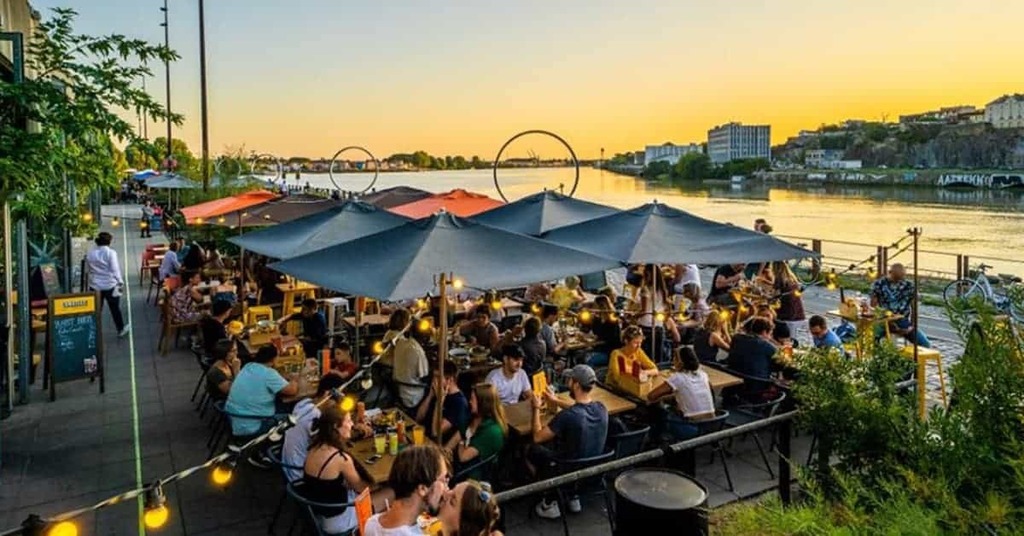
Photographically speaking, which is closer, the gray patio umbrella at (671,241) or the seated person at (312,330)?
the gray patio umbrella at (671,241)

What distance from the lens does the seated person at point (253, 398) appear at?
18.7 ft

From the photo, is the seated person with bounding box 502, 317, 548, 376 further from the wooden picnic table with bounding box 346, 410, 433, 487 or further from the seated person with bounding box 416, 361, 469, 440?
the wooden picnic table with bounding box 346, 410, 433, 487

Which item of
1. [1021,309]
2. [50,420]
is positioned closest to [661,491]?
[1021,309]

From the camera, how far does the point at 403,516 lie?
326 cm

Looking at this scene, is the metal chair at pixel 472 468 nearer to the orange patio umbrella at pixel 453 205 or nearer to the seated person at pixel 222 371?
the seated person at pixel 222 371

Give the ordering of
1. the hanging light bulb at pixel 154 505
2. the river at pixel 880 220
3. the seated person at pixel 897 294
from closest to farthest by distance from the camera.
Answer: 1. the hanging light bulb at pixel 154 505
2. the seated person at pixel 897 294
3. the river at pixel 880 220

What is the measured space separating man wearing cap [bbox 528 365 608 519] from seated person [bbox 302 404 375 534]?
1.54m

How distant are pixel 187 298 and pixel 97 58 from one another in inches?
205

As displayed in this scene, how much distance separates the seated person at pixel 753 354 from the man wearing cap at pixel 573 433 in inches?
91.3

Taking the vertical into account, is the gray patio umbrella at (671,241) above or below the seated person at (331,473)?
above

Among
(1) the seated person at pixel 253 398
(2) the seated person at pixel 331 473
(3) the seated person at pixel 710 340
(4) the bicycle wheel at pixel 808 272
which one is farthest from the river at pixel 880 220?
(2) the seated person at pixel 331 473

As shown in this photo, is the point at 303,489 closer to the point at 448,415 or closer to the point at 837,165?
the point at 448,415

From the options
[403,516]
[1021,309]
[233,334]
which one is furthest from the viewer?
[233,334]

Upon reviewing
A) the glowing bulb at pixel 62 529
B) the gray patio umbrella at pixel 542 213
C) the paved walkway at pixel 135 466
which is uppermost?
the gray patio umbrella at pixel 542 213
